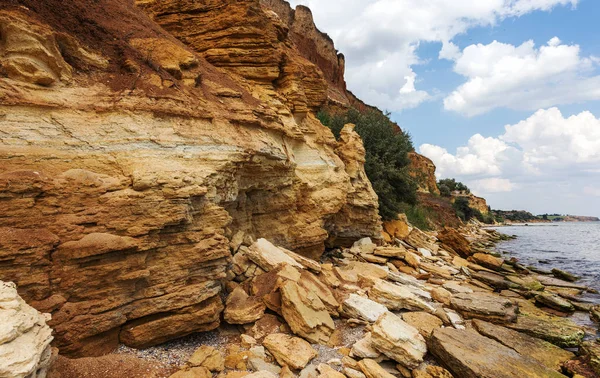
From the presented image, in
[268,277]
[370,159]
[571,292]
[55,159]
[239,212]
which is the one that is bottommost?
[571,292]

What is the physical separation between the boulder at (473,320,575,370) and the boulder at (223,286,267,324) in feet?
17.1

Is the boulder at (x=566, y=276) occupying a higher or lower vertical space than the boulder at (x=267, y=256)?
lower

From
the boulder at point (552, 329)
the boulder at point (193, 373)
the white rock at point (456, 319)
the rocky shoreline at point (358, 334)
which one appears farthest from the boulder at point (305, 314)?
the boulder at point (552, 329)

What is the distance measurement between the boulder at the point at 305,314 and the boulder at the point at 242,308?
0.53 metres

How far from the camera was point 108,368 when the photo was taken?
4312 millimetres

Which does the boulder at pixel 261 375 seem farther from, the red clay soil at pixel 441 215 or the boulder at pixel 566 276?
the red clay soil at pixel 441 215

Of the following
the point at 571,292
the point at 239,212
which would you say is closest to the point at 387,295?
the point at 239,212

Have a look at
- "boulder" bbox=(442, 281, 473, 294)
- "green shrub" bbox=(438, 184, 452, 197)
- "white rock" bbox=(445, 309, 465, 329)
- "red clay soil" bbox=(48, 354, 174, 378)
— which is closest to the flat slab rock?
"white rock" bbox=(445, 309, 465, 329)

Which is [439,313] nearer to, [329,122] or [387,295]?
[387,295]

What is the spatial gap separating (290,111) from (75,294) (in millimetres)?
8236

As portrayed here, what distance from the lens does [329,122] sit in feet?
66.3

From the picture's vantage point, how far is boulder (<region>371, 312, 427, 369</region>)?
5.41m

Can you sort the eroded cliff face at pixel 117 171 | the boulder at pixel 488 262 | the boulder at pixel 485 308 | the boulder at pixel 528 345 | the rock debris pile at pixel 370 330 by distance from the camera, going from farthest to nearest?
the boulder at pixel 488 262, the boulder at pixel 485 308, the boulder at pixel 528 345, the rock debris pile at pixel 370 330, the eroded cliff face at pixel 117 171

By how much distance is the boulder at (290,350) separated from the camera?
505 centimetres
